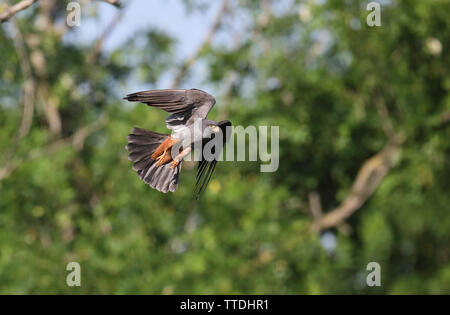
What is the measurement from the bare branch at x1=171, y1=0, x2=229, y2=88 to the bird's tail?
874 cm

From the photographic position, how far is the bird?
5551 mm

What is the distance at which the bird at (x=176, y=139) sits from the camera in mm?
5551

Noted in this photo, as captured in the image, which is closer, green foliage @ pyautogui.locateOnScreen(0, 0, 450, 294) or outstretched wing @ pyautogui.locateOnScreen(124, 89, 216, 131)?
outstretched wing @ pyautogui.locateOnScreen(124, 89, 216, 131)

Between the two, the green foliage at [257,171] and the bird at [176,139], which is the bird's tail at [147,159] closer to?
the bird at [176,139]

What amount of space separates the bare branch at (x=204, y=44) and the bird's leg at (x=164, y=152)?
889 centimetres

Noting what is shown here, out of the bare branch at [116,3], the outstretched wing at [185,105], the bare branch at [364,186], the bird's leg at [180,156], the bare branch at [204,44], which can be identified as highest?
the bare branch at [204,44]

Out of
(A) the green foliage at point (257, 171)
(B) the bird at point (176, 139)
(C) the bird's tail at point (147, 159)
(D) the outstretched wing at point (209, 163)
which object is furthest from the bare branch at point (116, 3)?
(A) the green foliage at point (257, 171)

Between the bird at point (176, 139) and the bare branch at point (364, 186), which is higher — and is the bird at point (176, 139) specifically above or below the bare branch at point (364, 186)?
below

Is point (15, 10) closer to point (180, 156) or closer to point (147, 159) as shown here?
point (147, 159)

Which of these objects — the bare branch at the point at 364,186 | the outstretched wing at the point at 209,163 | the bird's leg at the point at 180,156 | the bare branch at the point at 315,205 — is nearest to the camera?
the outstretched wing at the point at 209,163

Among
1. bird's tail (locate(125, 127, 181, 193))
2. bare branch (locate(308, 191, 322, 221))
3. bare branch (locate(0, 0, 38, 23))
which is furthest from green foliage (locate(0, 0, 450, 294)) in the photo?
bare branch (locate(0, 0, 38, 23))

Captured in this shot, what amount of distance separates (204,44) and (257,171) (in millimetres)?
2320

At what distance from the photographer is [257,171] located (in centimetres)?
1489

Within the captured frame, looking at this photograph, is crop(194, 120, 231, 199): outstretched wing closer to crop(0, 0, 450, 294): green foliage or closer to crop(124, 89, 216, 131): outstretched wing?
crop(124, 89, 216, 131): outstretched wing
